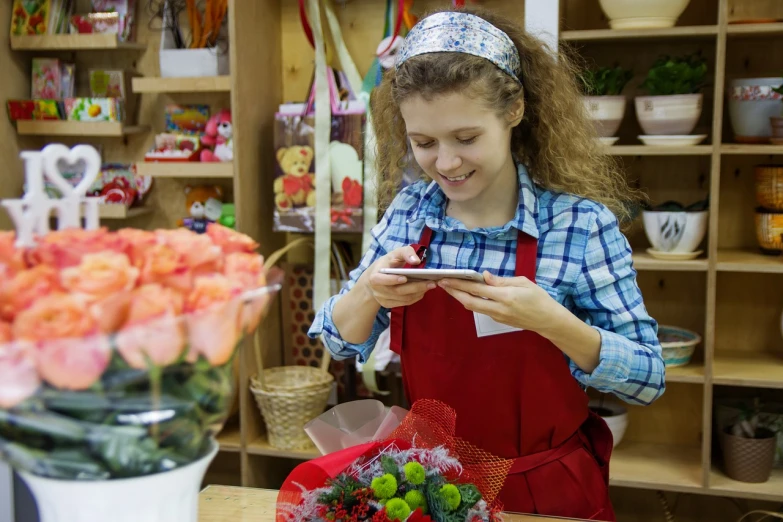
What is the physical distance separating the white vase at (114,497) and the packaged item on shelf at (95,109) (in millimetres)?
2271

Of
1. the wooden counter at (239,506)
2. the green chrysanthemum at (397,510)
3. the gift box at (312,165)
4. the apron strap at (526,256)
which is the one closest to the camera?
the green chrysanthemum at (397,510)

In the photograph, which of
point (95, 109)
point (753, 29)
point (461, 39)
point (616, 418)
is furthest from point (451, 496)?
point (95, 109)

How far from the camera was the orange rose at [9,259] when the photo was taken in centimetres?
61

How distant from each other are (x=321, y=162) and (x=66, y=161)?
5.93 feet

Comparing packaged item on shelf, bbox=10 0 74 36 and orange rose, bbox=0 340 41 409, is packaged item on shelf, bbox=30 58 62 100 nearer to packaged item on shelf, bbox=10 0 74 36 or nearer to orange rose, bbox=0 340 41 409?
packaged item on shelf, bbox=10 0 74 36

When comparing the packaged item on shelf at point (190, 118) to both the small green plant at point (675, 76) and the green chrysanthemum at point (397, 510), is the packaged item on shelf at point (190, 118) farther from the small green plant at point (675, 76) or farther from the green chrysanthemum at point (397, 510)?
the green chrysanthemum at point (397, 510)

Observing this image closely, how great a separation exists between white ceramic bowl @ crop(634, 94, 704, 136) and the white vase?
77.4 inches

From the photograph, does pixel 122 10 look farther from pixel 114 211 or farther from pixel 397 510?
pixel 397 510

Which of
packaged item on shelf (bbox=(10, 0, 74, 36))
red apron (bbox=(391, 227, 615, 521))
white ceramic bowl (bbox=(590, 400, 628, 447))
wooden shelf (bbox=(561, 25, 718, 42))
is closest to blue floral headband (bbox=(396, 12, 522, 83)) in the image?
red apron (bbox=(391, 227, 615, 521))

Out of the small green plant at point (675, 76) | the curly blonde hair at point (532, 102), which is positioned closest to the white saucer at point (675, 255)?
the small green plant at point (675, 76)

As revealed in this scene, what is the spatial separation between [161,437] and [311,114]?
6.49ft

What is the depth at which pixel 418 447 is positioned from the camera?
1.09 metres

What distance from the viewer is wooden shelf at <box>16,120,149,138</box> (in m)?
2.73

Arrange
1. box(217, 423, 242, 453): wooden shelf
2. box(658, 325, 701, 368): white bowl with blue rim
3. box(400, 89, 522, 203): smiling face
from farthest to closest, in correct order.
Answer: box(217, 423, 242, 453): wooden shelf
box(658, 325, 701, 368): white bowl with blue rim
box(400, 89, 522, 203): smiling face
